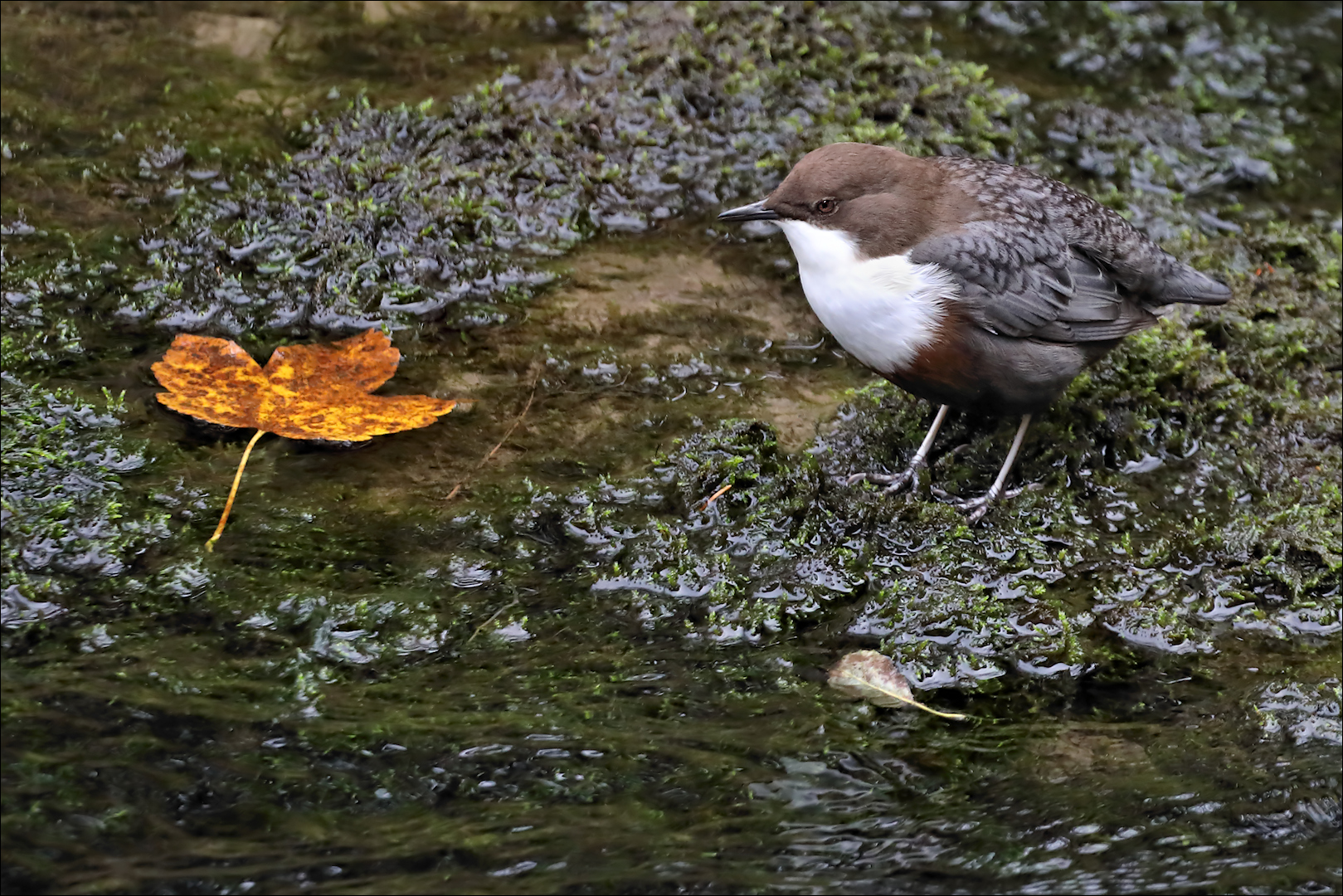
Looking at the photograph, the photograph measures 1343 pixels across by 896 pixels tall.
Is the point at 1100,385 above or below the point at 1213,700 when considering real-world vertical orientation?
above

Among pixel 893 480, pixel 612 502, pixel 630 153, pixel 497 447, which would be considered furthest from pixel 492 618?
pixel 630 153

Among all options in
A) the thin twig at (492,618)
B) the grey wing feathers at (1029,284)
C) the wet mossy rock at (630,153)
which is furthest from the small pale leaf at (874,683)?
the wet mossy rock at (630,153)

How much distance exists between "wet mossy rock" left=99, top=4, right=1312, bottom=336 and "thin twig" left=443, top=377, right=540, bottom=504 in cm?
50

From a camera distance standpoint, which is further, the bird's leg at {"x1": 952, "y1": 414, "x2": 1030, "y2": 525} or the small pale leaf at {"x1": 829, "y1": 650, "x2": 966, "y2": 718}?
the bird's leg at {"x1": 952, "y1": 414, "x2": 1030, "y2": 525}

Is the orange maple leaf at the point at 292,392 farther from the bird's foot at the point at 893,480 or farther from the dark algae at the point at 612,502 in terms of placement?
the bird's foot at the point at 893,480

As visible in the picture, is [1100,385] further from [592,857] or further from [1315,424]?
[592,857]

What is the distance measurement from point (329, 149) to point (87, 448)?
2013mm

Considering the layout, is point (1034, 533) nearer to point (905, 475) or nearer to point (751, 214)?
point (905, 475)

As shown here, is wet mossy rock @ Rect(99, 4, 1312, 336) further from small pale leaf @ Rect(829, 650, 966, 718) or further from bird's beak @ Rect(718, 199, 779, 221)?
small pale leaf @ Rect(829, 650, 966, 718)

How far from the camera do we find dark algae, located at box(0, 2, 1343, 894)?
2.65 m

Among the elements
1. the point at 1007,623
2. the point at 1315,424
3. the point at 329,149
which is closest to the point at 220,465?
the point at 329,149

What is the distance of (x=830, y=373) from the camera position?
14.6ft

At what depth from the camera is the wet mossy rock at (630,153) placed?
4.44m

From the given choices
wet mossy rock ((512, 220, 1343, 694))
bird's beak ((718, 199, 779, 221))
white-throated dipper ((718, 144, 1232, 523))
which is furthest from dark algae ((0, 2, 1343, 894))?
bird's beak ((718, 199, 779, 221))
